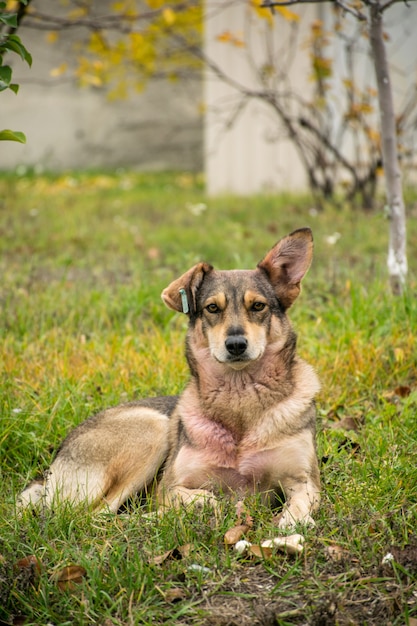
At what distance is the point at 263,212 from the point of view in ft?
32.6

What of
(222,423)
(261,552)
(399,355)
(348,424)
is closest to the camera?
(261,552)

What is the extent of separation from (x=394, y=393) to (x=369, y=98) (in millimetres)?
5850

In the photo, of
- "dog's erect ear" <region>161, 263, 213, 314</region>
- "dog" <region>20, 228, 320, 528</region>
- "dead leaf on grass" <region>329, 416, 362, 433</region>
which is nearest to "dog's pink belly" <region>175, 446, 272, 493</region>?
"dog" <region>20, 228, 320, 528</region>

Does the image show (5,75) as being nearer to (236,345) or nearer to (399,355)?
(236,345)

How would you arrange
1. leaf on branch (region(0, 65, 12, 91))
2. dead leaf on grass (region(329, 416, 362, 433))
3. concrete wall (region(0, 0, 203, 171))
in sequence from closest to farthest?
1. leaf on branch (region(0, 65, 12, 91))
2. dead leaf on grass (region(329, 416, 362, 433))
3. concrete wall (region(0, 0, 203, 171))

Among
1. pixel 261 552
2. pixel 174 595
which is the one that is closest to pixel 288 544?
pixel 261 552

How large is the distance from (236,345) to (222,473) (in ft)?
1.91

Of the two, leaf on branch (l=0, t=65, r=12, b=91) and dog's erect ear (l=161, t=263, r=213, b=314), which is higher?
leaf on branch (l=0, t=65, r=12, b=91)

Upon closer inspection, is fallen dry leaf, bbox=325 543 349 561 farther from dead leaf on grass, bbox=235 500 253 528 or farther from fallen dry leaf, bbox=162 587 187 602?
fallen dry leaf, bbox=162 587 187 602

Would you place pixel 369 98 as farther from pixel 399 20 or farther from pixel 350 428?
pixel 350 428

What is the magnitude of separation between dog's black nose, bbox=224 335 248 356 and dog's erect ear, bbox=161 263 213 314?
39cm

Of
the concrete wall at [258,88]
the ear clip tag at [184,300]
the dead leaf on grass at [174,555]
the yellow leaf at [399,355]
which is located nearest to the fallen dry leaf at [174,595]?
the dead leaf on grass at [174,555]

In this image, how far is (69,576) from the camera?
9.75ft

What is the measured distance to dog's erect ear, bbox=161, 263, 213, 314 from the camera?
3904 millimetres
